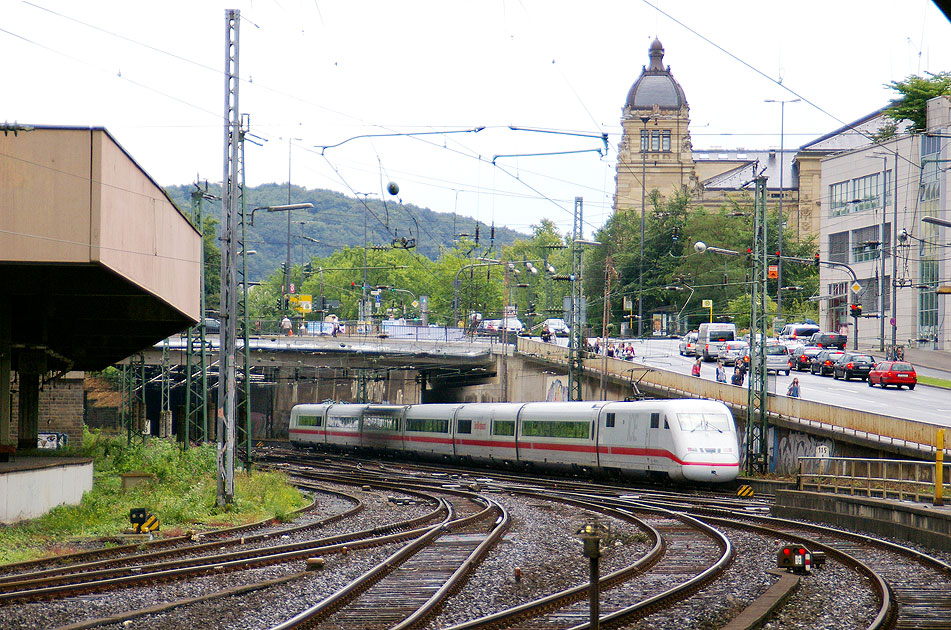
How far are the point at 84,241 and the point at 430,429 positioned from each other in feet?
107

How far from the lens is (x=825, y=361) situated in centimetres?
5881

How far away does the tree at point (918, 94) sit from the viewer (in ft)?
228

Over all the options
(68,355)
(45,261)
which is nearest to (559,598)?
(45,261)

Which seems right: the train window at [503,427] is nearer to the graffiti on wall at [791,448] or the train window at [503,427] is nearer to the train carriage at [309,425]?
the graffiti on wall at [791,448]

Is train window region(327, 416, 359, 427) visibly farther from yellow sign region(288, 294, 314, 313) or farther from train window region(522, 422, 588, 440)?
yellow sign region(288, 294, 314, 313)

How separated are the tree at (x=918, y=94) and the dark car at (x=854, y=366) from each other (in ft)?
68.5

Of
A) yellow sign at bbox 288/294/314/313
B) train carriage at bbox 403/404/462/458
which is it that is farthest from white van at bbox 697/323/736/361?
yellow sign at bbox 288/294/314/313

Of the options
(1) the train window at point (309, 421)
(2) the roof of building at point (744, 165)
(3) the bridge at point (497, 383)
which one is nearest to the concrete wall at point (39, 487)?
(3) the bridge at point (497, 383)

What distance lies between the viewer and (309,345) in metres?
65.1

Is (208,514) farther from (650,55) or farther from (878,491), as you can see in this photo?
(650,55)

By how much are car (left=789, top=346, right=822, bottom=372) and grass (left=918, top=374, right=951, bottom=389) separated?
6162 millimetres

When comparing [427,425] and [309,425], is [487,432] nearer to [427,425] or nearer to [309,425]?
[427,425]

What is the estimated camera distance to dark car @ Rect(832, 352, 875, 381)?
55062 millimetres

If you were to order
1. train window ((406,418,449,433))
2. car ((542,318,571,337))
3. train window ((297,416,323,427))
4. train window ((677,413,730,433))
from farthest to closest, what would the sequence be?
car ((542,318,571,337)) → train window ((297,416,323,427)) → train window ((406,418,449,433)) → train window ((677,413,730,433))
